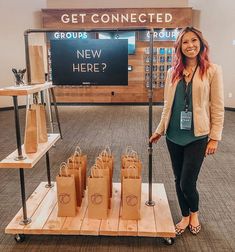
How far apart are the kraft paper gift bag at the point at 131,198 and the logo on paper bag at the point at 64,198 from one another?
0.42 metres

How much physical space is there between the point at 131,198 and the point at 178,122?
0.68 m

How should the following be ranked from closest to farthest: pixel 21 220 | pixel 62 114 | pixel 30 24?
pixel 21 220 → pixel 62 114 → pixel 30 24

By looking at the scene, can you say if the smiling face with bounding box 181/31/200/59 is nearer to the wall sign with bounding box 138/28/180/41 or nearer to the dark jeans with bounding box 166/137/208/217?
the dark jeans with bounding box 166/137/208/217

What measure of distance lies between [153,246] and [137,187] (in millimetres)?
440

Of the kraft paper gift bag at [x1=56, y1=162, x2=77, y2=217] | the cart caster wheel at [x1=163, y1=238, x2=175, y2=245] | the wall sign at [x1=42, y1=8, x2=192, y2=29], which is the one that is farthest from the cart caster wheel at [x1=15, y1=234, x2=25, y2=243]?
the wall sign at [x1=42, y1=8, x2=192, y2=29]

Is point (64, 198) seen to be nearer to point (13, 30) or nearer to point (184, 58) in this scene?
point (184, 58)

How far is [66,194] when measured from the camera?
7.52ft

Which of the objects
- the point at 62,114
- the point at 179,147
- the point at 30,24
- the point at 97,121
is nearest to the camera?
the point at 179,147

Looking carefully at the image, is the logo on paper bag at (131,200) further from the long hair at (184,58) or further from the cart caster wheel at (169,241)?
the long hair at (184,58)

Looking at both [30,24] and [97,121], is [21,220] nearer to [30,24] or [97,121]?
[97,121]

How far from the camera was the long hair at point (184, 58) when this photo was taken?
77.7 inches

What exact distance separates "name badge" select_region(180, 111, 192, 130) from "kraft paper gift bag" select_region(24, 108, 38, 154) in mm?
1060

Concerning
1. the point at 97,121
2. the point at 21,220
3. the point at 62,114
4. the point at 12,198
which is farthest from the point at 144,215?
the point at 62,114

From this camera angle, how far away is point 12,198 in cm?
299
